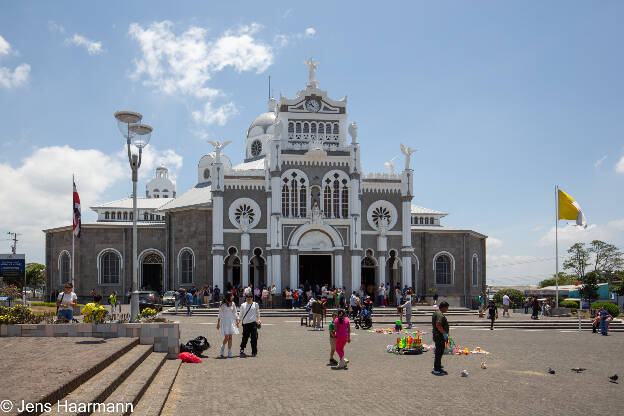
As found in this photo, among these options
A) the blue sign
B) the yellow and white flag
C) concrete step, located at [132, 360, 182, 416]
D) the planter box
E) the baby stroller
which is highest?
the yellow and white flag

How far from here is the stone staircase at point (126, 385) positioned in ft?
27.0

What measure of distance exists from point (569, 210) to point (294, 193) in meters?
18.0

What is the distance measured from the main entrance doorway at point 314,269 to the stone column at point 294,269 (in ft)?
5.62

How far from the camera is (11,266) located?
24.5 meters

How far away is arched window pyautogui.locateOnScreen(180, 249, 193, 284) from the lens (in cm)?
4491

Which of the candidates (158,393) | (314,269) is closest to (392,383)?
(158,393)

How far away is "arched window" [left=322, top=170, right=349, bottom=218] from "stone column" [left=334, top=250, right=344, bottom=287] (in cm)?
269

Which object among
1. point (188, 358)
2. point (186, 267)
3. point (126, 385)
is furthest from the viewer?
point (186, 267)

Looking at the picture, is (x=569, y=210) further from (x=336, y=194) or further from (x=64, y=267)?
(x=64, y=267)

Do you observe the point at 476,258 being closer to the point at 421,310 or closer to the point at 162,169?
the point at 421,310

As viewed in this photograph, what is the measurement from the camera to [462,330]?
26.8m

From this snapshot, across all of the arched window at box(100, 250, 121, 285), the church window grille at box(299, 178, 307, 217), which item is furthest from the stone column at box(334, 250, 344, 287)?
the arched window at box(100, 250, 121, 285)

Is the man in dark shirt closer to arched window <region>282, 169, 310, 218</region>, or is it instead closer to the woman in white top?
the woman in white top

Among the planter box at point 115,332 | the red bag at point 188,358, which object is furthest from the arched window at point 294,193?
the red bag at point 188,358
